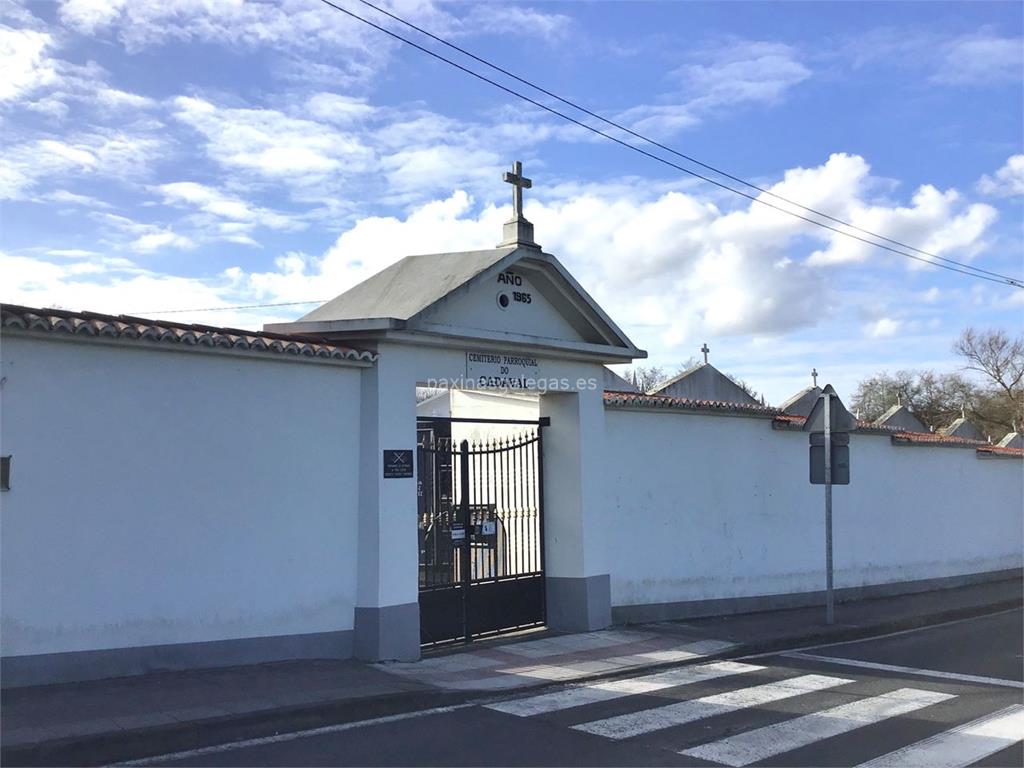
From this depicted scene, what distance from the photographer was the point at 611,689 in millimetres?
9008

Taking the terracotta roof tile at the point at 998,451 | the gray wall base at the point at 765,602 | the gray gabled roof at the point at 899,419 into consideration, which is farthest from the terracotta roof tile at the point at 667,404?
the gray gabled roof at the point at 899,419

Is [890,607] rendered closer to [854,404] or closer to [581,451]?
[581,451]

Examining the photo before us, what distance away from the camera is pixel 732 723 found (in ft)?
25.3

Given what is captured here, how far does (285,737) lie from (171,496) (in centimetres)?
243

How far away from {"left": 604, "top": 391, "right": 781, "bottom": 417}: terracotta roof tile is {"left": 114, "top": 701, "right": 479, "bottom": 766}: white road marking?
16.7 feet

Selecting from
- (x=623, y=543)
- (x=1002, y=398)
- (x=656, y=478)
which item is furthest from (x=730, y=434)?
(x=1002, y=398)

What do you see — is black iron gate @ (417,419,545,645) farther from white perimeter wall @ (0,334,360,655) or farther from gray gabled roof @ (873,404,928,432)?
gray gabled roof @ (873,404,928,432)

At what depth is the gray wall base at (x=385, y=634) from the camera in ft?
31.3

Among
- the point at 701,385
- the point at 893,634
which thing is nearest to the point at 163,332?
the point at 893,634

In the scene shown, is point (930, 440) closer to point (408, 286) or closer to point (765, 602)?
point (765, 602)

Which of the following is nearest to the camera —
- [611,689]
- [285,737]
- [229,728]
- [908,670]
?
[229,728]

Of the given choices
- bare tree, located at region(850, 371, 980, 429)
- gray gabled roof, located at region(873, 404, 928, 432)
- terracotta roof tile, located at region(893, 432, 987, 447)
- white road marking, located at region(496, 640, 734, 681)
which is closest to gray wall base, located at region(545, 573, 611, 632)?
white road marking, located at region(496, 640, 734, 681)

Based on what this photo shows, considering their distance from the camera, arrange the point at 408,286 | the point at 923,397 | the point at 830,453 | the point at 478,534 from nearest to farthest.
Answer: the point at 408,286 < the point at 478,534 < the point at 830,453 < the point at 923,397

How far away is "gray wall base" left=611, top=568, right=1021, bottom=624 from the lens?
41.3 feet
